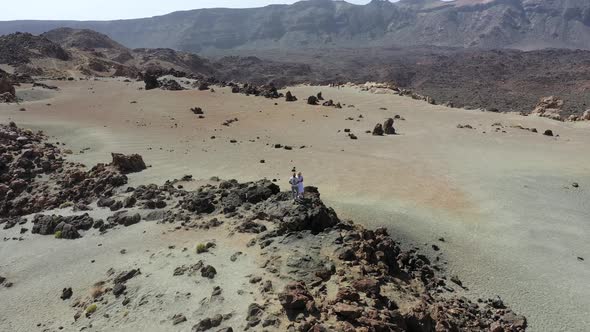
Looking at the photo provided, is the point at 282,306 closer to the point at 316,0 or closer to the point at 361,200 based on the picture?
the point at 361,200

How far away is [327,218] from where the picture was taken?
502 inches

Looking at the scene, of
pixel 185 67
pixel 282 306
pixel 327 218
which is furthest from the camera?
pixel 185 67

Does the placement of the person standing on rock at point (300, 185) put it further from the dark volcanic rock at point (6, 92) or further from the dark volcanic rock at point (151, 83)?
the dark volcanic rock at point (151, 83)

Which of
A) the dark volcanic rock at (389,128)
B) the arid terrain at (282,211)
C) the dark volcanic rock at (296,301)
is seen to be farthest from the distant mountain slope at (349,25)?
the dark volcanic rock at (296,301)

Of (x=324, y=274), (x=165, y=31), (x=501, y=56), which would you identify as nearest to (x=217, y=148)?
(x=324, y=274)

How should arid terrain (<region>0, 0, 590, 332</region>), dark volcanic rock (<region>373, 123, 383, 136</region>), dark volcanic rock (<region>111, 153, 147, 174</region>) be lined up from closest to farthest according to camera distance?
arid terrain (<region>0, 0, 590, 332</region>) < dark volcanic rock (<region>111, 153, 147, 174</region>) < dark volcanic rock (<region>373, 123, 383, 136</region>)

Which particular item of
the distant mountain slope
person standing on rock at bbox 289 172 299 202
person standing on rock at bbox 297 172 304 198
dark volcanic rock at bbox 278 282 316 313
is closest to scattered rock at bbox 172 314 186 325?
dark volcanic rock at bbox 278 282 316 313

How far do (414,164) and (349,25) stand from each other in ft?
529

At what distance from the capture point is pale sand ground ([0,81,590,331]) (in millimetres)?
13758

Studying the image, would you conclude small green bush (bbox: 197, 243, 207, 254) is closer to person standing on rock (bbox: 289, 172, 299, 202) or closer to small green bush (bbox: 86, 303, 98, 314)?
small green bush (bbox: 86, 303, 98, 314)

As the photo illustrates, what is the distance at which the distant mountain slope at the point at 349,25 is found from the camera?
482 feet

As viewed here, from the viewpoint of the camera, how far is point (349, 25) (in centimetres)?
17600

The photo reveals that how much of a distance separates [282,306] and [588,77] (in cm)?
7511

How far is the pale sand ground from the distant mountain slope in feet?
402
